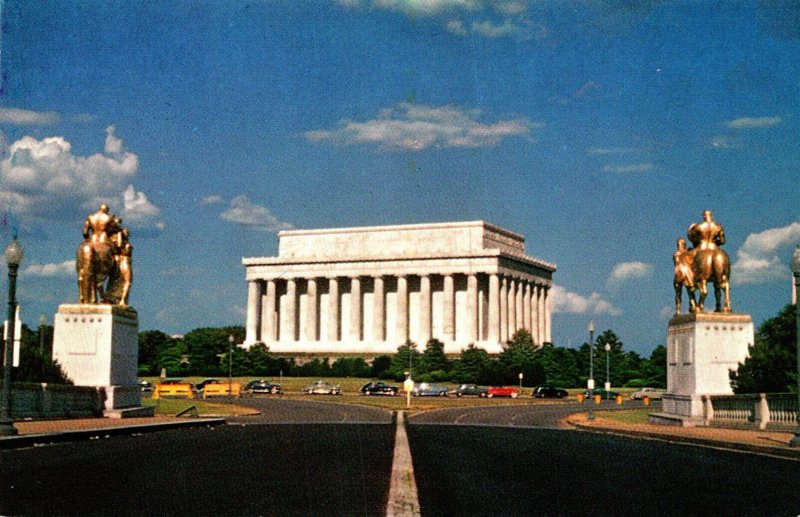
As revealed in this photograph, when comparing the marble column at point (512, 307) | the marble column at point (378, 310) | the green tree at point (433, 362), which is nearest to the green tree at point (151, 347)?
the marble column at point (378, 310)

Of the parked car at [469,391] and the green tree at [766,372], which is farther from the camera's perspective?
the parked car at [469,391]

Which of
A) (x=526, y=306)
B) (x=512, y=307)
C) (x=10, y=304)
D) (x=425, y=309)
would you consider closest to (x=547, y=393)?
(x=425, y=309)

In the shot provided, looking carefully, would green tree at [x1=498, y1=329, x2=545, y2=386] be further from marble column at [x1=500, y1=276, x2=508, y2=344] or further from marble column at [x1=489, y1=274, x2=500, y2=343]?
marble column at [x1=500, y1=276, x2=508, y2=344]

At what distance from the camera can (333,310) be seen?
172125 mm

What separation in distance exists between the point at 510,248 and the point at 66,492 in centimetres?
16044

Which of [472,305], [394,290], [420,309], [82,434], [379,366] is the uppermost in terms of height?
[394,290]

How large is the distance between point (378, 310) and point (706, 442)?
13345 cm

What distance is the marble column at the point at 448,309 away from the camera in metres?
163

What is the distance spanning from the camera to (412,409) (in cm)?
7644

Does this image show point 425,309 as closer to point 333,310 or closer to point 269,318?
point 333,310

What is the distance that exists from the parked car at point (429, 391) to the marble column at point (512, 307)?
5356 cm

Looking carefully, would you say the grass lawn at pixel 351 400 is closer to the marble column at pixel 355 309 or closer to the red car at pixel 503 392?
the red car at pixel 503 392

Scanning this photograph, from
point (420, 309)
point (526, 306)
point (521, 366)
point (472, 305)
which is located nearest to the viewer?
point (521, 366)

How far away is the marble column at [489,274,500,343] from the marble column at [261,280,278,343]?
3561 centimetres
